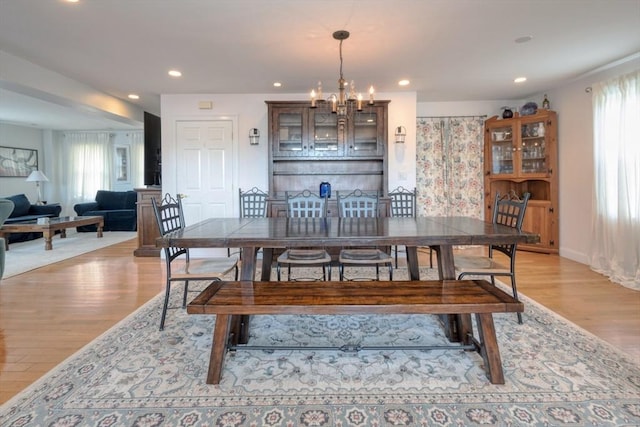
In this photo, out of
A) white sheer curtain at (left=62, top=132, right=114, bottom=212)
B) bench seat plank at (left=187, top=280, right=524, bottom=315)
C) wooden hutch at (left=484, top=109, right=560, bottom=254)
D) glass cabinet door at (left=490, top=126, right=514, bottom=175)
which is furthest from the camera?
white sheer curtain at (left=62, top=132, right=114, bottom=212)

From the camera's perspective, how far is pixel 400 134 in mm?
4891

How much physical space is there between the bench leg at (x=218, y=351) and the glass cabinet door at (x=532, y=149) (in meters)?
4.93

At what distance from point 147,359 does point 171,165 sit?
139 inches

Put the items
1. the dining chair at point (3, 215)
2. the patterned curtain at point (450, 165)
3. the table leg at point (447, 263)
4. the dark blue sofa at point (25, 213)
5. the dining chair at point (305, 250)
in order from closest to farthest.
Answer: the table leg at point (447, 263), the dining chair at point (305, 250), the dining chair at point (3, 215), the patterned curtain at point (450, 165), the dark blue sofa at point (25, 213)

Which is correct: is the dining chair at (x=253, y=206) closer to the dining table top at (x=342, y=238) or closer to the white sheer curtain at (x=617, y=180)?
the dining table top at (x=342, y=238)

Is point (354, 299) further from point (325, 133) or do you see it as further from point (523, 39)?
point (325, 133)

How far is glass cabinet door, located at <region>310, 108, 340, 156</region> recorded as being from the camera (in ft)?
15.3

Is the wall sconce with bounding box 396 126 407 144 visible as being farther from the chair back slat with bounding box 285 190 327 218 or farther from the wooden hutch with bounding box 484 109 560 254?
the chair back slat with bounding box 285 190 327 218

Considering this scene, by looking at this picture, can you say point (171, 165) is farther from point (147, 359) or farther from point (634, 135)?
point (634, 135)

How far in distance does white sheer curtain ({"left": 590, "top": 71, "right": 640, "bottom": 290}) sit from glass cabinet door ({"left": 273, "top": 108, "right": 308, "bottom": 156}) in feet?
11.7

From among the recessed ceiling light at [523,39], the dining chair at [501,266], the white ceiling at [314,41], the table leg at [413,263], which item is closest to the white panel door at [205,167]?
the white ceiling at [314,41]

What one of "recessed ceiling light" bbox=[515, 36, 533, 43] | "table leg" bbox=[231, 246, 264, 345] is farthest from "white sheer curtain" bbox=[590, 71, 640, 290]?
"table leg" bbox=[231, 246, 264, 345]

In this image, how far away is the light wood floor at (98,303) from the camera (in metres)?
2.13

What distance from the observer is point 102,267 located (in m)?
4.40
